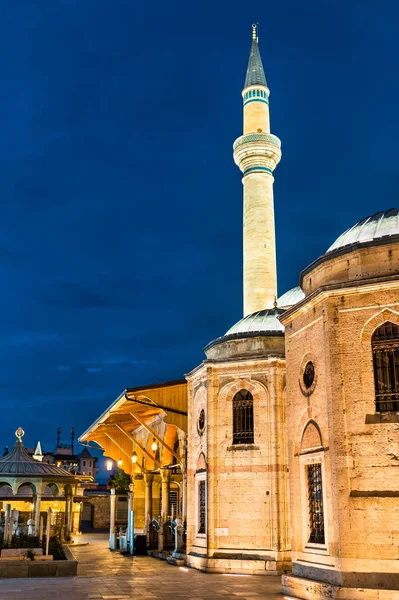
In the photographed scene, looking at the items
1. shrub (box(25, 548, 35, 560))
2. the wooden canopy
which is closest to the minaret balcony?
the wooden canopy

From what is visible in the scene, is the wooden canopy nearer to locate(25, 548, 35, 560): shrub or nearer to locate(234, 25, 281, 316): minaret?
locate(25, 548, 35, 560): shrub

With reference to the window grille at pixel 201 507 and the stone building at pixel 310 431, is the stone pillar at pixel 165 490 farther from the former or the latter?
the window grille at pixel 201 507

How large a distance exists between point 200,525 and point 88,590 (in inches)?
222

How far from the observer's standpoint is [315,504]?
13.9 m

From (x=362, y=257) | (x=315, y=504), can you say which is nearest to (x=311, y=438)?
(x=315, y=504)

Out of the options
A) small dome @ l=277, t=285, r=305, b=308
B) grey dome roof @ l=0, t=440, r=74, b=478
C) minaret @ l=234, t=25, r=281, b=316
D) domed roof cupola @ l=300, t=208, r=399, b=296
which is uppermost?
minaret @ l=234, t=25, r=281, b=316

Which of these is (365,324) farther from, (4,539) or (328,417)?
(4,539)

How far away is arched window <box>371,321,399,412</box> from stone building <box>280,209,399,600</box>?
0.02 meters

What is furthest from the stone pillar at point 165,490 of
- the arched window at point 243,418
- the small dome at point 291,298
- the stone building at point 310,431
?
the small dome at point 291,298

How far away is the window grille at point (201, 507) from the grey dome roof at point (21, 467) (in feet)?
35.9

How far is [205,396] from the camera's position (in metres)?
19.6

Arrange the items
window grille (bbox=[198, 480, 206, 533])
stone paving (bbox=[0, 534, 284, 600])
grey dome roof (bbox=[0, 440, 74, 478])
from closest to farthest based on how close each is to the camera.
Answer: stone paving (bbox=[0, 534, 284, 600]) < window grille (bbox=[198, 480, 206, 533]) < grey dome roof (bbox=[0, 440, 74, 478])

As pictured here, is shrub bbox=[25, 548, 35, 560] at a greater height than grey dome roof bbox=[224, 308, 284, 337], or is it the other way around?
grey dome roof bbox=[224, 308, 284, 337]

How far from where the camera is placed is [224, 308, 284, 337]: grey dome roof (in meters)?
20.5
